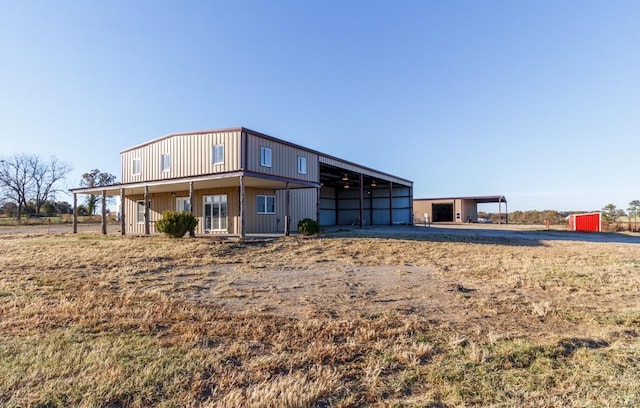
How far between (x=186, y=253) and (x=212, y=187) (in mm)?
8920

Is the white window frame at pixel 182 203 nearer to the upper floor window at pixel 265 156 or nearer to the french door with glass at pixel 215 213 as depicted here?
the french door with glass at pixel 215 213

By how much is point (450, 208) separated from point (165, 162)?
123ft

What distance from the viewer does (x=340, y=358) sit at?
3.71 meters

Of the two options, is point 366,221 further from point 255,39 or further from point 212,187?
point 255,39

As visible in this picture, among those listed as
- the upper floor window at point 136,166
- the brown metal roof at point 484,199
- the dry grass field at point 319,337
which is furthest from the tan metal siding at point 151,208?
the brown metal roof at point 484,199

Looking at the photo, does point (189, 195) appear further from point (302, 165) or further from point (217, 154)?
point (302, 165)

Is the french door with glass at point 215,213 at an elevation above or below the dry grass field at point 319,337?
above

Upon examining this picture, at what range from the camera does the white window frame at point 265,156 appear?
772 inches

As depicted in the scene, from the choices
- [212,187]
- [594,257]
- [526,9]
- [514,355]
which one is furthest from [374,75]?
[514,355]

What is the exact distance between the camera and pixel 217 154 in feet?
63.3

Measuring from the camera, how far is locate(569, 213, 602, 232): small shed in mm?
28891

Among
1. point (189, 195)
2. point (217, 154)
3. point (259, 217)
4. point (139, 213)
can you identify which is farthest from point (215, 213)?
point (139, 213)

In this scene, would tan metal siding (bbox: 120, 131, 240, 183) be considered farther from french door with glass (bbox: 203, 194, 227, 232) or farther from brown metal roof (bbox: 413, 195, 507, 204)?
brown metal roof (bbox: 413, 195, 507, 204)

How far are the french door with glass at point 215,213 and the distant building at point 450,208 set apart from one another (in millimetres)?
29048
